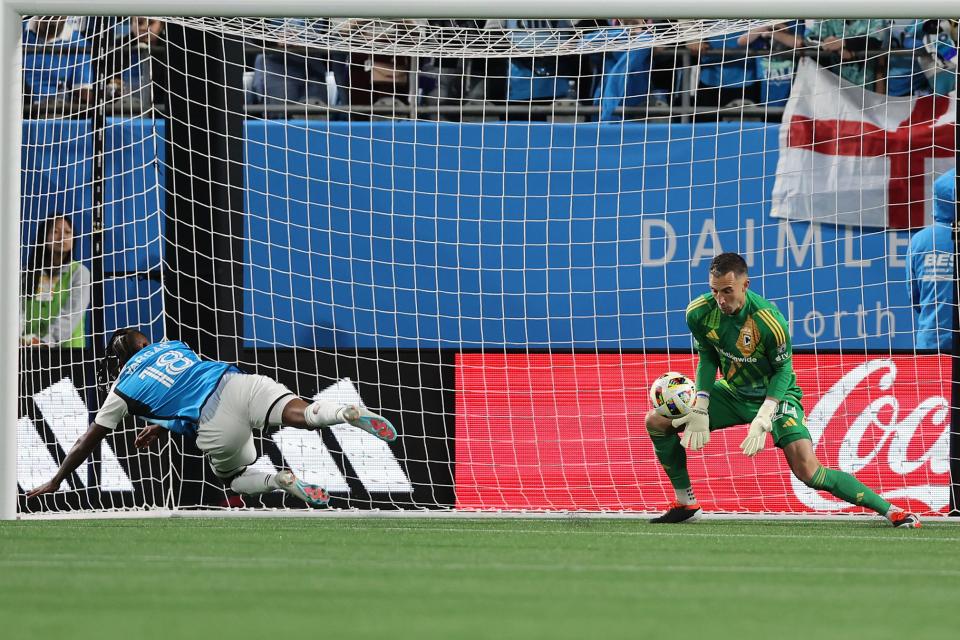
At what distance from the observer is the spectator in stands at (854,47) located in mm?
10164

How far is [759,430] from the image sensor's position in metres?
7.12

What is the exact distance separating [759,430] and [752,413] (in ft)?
1.82

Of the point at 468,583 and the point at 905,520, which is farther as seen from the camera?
the point at 905,520

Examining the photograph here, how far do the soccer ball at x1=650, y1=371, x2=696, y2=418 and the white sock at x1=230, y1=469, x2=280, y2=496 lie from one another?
214 centimetres

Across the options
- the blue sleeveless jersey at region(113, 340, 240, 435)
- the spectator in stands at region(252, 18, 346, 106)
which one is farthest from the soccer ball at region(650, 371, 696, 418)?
the spectator in stands at region(252, 18, 346, 106)

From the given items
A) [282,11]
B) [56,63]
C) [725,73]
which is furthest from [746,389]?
[56,63]

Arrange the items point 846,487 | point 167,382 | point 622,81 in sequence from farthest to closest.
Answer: point 622,81, point 167,382, point 846,487

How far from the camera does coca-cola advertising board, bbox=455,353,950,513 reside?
9336mm

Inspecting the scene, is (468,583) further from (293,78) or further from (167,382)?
(293,78)

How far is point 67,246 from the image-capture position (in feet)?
31.2

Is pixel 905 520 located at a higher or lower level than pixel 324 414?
lower

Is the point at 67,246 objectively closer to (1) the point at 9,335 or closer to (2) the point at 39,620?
(1) the point at 9,335

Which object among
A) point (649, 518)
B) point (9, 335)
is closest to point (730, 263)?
point (649, 518)

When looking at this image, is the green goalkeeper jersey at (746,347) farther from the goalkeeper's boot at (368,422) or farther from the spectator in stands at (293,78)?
the spectator in stands at (293,78)
